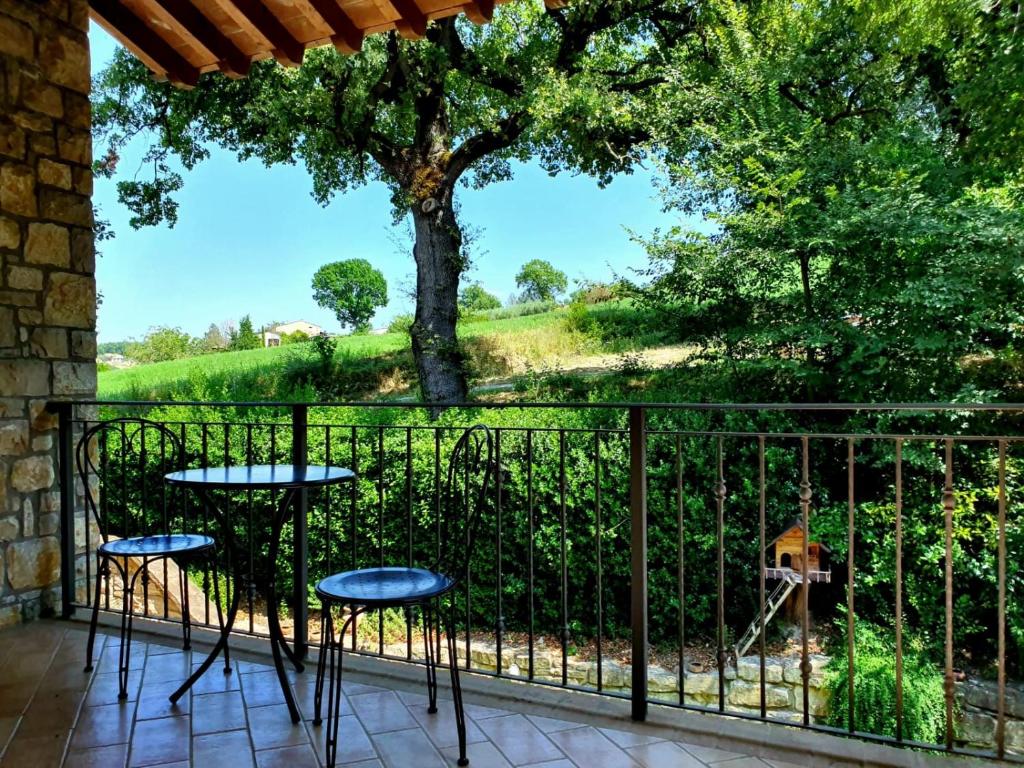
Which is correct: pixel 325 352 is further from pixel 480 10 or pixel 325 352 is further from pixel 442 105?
pixel 480 10

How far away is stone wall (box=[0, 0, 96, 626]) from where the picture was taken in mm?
3215

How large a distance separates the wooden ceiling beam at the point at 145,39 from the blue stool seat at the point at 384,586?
136 inches

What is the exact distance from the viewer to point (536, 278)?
23422mm

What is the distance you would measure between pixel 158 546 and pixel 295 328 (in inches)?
781

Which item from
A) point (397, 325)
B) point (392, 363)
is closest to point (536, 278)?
point (397, 325)

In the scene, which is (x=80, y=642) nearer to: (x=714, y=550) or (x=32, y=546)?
(x=32, y=546)

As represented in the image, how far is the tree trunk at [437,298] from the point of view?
316 inches

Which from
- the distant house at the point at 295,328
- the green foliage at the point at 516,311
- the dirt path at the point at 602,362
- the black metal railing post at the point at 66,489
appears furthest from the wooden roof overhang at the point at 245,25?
the distant house at the point at 295,328

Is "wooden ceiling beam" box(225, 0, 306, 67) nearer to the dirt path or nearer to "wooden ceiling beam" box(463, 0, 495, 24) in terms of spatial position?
"wooden ceiling beam" box(463, 0, 495, 24)

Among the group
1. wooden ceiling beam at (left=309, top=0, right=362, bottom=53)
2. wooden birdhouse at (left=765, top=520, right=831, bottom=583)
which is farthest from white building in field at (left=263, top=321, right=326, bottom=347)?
wooden birdhouse at (left=765, top=520, right=831, bottom=583)

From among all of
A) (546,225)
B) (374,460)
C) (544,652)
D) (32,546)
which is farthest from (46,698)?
(546,225)

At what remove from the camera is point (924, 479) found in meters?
5.30

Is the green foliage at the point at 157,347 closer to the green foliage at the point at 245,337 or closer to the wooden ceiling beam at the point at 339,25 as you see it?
the green foliage at the point at 245,337

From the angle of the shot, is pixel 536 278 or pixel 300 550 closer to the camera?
pixel 300 550
